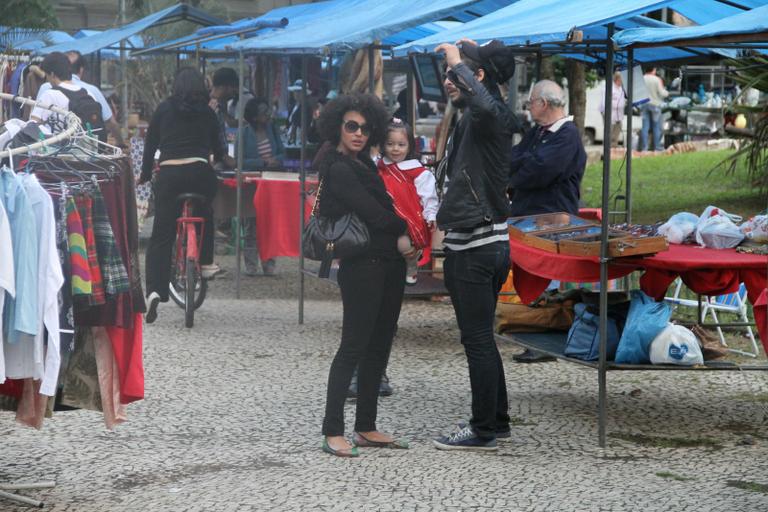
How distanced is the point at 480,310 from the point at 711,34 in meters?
1.70

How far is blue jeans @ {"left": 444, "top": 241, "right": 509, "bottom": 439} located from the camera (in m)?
6.09

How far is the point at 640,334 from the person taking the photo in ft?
21.4

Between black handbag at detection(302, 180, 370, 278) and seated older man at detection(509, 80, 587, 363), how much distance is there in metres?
2.05

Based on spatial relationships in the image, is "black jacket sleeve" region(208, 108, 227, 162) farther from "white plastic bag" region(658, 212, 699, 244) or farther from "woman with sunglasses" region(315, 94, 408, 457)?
"white plastic bag" region(658, 212, 699, 244)

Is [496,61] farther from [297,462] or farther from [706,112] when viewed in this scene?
[706,112]

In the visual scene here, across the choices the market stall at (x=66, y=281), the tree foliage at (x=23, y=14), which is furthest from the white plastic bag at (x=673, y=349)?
the tree foliage at (x=23, y=14)

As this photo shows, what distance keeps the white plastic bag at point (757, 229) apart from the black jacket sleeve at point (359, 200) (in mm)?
2057

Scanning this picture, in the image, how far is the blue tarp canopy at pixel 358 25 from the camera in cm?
941

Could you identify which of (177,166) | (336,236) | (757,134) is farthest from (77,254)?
(757,134)

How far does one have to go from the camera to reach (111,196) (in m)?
5.39

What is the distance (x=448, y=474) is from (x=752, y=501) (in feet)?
4.53

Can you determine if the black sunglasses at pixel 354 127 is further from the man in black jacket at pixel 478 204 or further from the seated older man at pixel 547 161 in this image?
the seated older man at pixel 547 161

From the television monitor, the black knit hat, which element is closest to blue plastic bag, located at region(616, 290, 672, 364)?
the black knit hat

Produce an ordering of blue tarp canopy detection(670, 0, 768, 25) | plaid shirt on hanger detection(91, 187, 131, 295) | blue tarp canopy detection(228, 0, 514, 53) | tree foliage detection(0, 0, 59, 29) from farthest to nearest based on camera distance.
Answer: tree foliage detection(0, 0, 59, 29)
blue tarp canopy detection(228, 0, 514, 53)
blue tarp canopy detection(670, 0, 768, 25)
plaid shirt on hanger detection(91, 187, 131, 295)
